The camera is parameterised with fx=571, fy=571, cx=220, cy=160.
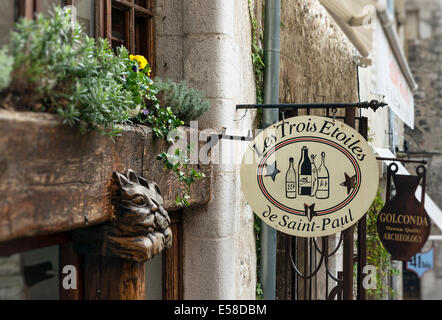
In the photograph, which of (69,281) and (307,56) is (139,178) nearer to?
(69,281)

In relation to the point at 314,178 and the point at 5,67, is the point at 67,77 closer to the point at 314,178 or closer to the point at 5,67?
the point at 5,67

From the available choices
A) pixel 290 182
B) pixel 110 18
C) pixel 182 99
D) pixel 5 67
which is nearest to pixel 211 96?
pixel 182 99

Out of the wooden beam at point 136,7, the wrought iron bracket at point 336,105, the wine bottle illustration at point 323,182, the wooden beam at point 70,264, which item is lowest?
the wooden beam at point 70,264

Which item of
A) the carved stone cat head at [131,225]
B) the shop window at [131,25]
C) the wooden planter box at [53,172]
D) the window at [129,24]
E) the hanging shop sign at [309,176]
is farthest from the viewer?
the hanging shop sign at [309,176]

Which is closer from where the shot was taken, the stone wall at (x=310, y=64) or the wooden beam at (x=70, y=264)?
the wooden beam at (x=70, y=264)

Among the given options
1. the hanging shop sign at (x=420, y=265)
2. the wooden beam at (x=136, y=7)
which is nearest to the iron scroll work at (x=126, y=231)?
the wooden beam at (x=136, y=7)

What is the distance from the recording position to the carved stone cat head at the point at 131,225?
2248 mm

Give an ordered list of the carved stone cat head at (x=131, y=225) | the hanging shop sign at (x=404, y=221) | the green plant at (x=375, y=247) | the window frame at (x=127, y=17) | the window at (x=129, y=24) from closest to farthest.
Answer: the window frame at (x=127, y=17)
the carved stone cat head at (x=131, y=225)
the window at (x=129, y=24)
the hanging shop sign at (x=404, y=221)
the green plant at (x=375, y=247)

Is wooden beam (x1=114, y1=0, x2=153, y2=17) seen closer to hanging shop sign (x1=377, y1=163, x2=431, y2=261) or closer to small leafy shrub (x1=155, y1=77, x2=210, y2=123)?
small leafy shrub (x1=155, y1=77, x2=210, y2=123)

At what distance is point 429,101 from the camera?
15438 millimetres

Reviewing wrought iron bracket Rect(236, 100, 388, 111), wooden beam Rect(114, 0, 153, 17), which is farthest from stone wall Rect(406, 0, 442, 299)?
wooden beam Rect(114, 0, 153, 17)

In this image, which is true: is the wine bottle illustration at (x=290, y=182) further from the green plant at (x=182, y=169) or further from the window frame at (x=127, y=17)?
the window frame at (x=127, y=17)

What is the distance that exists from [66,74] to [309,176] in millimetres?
1560
